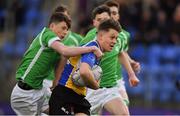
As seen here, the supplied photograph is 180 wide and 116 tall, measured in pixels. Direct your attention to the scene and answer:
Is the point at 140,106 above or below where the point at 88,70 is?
below

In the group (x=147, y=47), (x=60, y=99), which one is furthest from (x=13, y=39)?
(x=60, y=99)

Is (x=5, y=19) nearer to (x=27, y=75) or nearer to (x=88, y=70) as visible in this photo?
(x=27, y=75)

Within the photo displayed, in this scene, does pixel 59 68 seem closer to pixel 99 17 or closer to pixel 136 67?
pixel 99 17

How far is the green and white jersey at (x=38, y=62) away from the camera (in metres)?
10.9

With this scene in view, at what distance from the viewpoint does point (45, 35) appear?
1064 centimetres

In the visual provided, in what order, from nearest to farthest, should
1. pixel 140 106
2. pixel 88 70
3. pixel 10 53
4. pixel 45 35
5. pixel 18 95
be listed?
pixel 88 70
pixel 45 35
pixel 18 95
pixel 140 106
pixel 10 53

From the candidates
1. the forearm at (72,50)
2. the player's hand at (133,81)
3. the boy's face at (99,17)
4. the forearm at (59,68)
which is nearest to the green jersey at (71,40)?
the boy's face at (99,17)

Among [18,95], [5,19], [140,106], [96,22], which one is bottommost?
[140,106]

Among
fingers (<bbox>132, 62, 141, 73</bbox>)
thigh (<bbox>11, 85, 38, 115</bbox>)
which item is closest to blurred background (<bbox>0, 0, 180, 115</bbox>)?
fingers (<bbox>132, 62, 141, 73</bbox>)

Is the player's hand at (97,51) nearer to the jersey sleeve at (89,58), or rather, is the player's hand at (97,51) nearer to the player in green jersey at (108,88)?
the jersey sleeve at (89,58)

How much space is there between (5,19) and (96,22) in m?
8.99

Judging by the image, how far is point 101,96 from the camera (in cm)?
1166

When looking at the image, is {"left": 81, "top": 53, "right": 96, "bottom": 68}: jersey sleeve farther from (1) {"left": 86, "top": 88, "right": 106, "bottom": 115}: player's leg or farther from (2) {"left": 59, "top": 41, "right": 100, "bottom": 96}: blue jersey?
(1) {"left": 86, "top": 88, "right": 106, "bottom": 115}: player's leg

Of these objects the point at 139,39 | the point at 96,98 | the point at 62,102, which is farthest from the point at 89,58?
the point at 139,39
